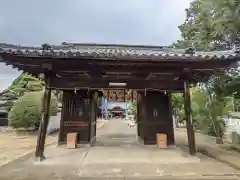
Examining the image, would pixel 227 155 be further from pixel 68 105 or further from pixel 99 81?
pixel 68 105

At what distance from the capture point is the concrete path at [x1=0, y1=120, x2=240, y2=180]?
6.54 m

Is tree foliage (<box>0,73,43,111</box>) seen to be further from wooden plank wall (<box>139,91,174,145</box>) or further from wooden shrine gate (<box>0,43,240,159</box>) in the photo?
wooden plank wall (<box>139,91,174,145</box>)

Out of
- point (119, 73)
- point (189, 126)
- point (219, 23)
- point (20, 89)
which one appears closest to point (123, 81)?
point (119, 73)

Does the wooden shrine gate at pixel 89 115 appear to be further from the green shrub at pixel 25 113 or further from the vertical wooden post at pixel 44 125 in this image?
the green shrub at pixel 25 113

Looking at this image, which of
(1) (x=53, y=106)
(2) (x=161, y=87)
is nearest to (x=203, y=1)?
(2) (x=161, y=87)

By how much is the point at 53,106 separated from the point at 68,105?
32.0 feet

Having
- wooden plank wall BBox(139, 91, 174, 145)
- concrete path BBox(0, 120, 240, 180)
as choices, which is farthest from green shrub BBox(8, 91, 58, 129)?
wooden plank wall BBox(139, 91, 174, 145)

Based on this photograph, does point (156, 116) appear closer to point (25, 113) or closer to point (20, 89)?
point (25, 113)

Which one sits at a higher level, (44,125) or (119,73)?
(119,73)

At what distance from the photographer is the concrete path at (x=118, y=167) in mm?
6543

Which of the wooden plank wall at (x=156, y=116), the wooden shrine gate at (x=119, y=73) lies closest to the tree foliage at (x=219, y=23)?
the wooden shrine gate at (x=119, y=73)

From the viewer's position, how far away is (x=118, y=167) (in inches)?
294

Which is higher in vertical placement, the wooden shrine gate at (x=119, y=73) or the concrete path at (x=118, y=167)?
the wooden shrine gate at (x=119, y=73)

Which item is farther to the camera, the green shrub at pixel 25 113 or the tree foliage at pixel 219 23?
the green shrub at pixel 25 113
